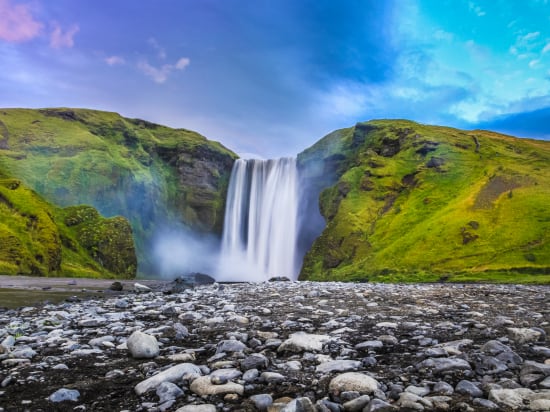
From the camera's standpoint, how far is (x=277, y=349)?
608 centimetres

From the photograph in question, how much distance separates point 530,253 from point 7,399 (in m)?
57.6

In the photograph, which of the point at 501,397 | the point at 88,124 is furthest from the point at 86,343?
the point at 88,124

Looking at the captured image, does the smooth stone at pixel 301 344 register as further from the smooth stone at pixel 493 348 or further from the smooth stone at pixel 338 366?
the smooth stone at pixel 493 348

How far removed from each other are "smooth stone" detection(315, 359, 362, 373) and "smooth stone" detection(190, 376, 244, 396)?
1224 millimetres

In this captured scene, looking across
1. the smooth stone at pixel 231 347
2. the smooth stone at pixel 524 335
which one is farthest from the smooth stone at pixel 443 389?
the smooth stone at pixel 524 335

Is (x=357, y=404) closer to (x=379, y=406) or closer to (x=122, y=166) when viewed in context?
(x=379, y=406)

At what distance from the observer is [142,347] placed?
5945 mm

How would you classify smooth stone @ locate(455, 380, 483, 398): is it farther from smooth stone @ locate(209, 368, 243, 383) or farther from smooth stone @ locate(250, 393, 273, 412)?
smooth stone @ locate(209, 368, 243, 383)

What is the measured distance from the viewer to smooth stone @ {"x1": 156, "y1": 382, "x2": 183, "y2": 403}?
3.98m

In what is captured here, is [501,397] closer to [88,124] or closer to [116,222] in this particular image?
[116,222]

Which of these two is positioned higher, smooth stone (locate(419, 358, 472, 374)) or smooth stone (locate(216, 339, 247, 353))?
smooth stone (locate(419, 358, 472, 374))

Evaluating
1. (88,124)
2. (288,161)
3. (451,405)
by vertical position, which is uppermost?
(88,124)

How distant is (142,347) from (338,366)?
3162mm

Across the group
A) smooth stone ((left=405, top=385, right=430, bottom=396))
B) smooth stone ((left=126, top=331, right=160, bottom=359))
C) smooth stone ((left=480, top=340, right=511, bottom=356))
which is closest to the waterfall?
smooth stone ((left=126, top=331, right=160, bottom=359))
